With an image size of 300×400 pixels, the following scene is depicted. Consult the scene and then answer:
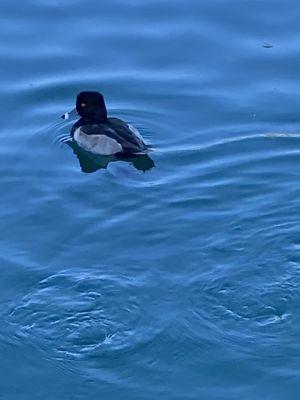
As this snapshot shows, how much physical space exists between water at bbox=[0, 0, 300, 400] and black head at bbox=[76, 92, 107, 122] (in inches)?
16.3

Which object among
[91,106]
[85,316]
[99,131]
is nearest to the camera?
[85,316]

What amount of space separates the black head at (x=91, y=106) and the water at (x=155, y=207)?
41 centimetres

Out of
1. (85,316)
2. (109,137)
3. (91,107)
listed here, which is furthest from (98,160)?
(85,316)

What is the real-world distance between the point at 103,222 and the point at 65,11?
6.35 m

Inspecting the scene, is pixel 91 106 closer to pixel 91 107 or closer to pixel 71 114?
pixel 91 107

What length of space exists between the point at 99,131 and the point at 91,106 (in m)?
0.33

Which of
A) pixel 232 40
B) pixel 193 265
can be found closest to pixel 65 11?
pixel 232 40

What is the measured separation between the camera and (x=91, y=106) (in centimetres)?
1585

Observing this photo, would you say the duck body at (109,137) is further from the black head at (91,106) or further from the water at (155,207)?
the water at (155,207)

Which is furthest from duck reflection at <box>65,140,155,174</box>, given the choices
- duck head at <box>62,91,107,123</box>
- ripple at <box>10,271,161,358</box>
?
ripple at <box>10,271,161,358</box>

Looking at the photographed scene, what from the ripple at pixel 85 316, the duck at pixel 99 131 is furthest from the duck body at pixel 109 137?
the ripple at pixel 85 316

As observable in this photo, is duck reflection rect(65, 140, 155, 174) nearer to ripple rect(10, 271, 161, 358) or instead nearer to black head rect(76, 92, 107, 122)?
black head rect(76, 92, 107, 122)

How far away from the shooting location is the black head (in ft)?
52.0

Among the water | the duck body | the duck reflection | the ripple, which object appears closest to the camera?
the water
